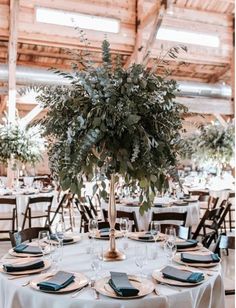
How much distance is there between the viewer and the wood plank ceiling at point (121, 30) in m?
8.98

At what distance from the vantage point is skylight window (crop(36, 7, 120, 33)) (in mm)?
9062

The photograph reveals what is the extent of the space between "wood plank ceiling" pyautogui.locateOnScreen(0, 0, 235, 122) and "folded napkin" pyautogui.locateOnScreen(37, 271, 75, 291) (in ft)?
22.8

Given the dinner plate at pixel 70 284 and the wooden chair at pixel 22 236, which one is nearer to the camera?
the dinner plate at pixel 70 284

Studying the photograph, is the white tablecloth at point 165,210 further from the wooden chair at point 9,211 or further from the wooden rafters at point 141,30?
the wooden rafters at point 141,30

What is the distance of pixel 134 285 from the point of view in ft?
6.84

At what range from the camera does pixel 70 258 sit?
264 centimetres

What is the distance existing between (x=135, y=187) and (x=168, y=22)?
8.47 meters

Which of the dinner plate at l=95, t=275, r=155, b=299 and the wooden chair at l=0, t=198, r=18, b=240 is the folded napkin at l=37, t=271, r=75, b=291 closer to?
the dinner plate at l=95, t=275, r=155, b=299

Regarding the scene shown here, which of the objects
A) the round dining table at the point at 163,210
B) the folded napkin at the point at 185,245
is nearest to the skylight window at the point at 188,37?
the round dining table at the point at 163,210

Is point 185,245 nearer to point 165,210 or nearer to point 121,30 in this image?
point 165,210

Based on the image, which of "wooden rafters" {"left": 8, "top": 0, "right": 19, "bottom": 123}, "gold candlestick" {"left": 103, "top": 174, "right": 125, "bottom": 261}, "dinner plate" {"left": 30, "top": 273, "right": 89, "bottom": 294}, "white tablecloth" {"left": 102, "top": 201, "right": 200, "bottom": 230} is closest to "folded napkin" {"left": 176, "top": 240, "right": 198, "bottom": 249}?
"gold candlestick" {"left": 103, "top": 174, "right": 125, "bottom": 261}

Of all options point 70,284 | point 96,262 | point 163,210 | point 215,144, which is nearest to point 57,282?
point 70,284

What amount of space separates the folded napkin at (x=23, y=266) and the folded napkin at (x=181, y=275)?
78 cm

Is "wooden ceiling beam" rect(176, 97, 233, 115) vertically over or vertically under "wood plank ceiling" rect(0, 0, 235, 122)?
under
